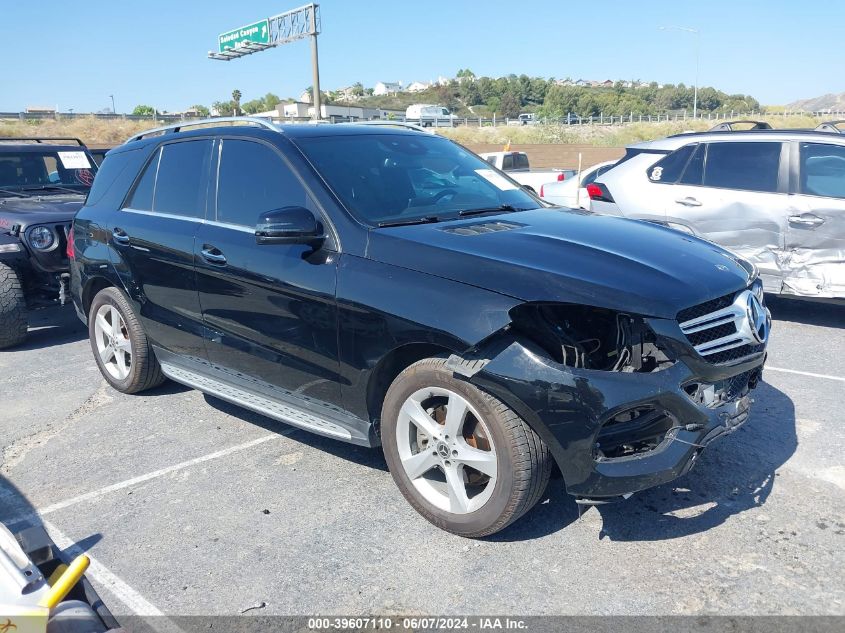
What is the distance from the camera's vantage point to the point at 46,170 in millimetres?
8508

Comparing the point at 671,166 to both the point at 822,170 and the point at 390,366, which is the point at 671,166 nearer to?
the point at 822,170

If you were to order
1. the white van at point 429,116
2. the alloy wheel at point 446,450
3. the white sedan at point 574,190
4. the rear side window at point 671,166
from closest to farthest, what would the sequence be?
the alloy wheel at point 446,450, the rear side window at point 671,166, the white sedan at point 574,190, the white van at point 429,116

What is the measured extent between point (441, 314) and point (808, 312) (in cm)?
569

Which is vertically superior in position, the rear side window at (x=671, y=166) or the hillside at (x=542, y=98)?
the hillside at (x=542, y=98)

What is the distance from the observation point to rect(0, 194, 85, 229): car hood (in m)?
6.82

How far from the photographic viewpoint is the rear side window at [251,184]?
3891 mm

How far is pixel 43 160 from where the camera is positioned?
27.9ft

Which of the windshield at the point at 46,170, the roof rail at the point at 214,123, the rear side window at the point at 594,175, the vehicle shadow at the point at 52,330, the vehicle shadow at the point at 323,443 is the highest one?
the roof rail at the point at 214,123

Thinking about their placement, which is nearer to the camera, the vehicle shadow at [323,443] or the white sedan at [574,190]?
the vehicle shadow at [323,443]

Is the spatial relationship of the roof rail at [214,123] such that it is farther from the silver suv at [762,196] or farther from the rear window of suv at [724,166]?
the rear window of suv at [724,166]

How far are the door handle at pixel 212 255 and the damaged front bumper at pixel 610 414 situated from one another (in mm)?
1806

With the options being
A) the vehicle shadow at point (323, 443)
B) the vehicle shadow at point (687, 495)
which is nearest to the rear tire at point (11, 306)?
the vehicle shadow at point (323, 443)

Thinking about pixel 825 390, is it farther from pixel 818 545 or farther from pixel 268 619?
pixel 268 619

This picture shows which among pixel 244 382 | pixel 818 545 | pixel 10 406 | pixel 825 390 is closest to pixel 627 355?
pixel 818 545
